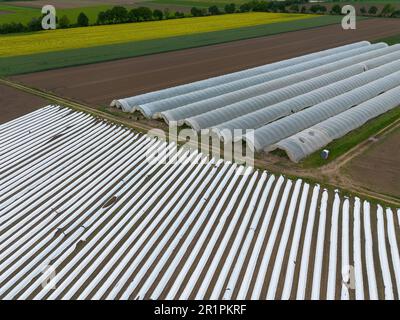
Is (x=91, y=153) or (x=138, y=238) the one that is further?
(x=91, y=153)

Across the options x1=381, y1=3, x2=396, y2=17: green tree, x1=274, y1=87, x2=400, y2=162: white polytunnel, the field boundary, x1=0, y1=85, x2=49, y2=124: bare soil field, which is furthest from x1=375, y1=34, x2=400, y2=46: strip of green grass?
x1=0, y1=85, x2=49, y2=124: bare soil field

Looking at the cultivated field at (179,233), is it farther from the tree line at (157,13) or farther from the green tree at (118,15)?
the green tree at (118,15)

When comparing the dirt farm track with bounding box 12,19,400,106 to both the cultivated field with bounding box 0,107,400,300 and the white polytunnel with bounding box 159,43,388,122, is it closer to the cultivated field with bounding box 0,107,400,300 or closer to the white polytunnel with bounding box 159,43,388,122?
the white polytunnel with bounding box 159,43,388,122

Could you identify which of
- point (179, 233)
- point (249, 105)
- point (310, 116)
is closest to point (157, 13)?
point (249, 105)

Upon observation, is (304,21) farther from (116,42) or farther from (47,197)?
(47,197)

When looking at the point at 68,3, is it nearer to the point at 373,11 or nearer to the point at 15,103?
the point at 373,11

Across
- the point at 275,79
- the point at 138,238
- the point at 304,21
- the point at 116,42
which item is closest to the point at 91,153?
the point at 138,238
